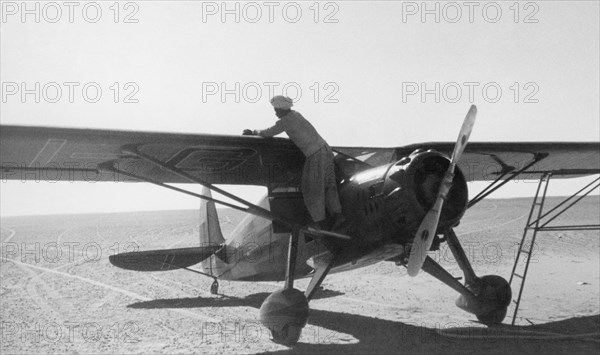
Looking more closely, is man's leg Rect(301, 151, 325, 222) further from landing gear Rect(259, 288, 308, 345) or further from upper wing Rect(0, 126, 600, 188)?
landing gear Rect(259, 288, 308, 345)

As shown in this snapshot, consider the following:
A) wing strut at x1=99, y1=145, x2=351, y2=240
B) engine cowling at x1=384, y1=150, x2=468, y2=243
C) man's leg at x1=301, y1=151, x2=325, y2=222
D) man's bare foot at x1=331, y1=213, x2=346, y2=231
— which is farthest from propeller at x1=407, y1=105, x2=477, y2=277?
man's leg at x1=301, y1=151, x2=325, y2=222

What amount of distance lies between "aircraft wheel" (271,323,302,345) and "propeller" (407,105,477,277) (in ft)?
5.23

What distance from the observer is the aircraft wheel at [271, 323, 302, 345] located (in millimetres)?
6516

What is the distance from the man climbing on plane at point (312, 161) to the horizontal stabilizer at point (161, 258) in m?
4.75

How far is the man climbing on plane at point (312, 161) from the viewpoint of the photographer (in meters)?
6.67

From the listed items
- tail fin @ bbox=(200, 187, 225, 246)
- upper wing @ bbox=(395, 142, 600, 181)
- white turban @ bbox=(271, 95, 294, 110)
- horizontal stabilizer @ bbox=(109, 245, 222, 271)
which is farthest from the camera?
tail fin @ bbox=(200, 187, 225, 246)

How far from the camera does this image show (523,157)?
29.2 ft

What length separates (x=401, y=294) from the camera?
10.8 metres

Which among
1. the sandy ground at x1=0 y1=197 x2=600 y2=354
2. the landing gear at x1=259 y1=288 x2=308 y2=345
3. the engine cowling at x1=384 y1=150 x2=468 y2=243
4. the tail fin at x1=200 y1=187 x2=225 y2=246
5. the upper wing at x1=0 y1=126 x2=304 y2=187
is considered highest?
the upper wing at x1=0 y1=126 x2=304 y2=187

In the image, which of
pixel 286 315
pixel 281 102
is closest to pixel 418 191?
pixel 281 102

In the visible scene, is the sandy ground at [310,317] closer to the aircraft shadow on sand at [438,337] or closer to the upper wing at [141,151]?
the aircraft shadow on sand at [438,337]

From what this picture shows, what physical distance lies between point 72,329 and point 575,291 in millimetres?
9449

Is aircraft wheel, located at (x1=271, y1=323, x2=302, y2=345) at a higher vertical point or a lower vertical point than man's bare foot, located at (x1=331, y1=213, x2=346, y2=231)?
lower

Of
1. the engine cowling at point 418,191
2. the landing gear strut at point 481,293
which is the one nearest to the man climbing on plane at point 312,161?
the engine cowling at point 418,191
